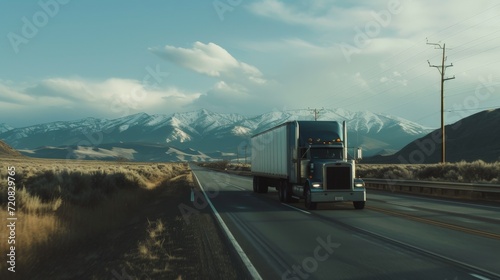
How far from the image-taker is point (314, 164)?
19922 millimetres

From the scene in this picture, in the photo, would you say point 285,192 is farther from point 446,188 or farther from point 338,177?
point 446,188

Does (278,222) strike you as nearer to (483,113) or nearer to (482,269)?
(482,269)

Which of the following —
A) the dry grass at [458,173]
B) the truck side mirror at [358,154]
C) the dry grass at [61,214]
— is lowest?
the dry grass at [61,214]

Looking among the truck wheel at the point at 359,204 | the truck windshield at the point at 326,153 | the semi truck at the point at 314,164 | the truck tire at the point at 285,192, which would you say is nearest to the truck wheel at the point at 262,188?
the semi truck at the point at 314,164

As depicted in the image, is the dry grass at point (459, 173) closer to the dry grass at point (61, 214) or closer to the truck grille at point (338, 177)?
the truck grille at point (338, 177)

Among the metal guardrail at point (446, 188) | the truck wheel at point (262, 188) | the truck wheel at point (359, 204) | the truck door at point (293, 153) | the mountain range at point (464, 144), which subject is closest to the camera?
the truck wheel at point (359, 204)

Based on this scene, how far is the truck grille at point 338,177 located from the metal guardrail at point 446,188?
853 centimetres

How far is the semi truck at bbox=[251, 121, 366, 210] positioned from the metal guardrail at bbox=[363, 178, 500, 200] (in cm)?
814

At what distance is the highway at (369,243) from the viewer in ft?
26.9

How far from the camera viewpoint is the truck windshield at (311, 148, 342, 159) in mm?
20531

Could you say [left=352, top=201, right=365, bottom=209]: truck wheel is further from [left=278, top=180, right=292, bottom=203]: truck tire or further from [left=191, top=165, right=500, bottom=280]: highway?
[left=278, top=180, right=292, bottom=203]: truck tire

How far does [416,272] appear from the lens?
8023 mm

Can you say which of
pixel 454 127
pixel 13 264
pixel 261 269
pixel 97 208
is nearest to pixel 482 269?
pixel 261 269

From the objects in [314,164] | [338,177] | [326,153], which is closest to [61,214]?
[314,164]
